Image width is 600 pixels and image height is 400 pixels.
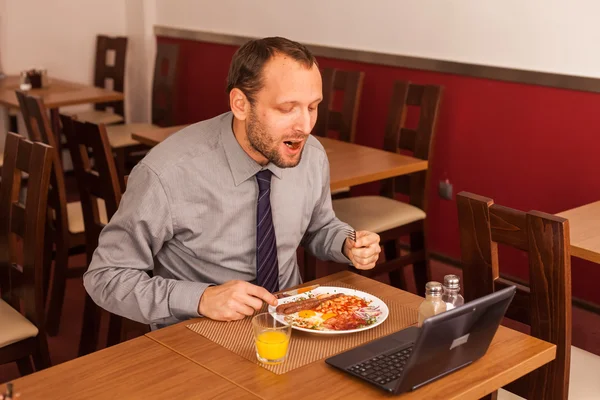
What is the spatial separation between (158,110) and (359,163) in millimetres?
2245

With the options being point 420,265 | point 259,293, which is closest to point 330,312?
point 259,293

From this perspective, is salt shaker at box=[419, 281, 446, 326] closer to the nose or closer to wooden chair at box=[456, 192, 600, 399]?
wooden chair at box=[456, 192, 600, 399]

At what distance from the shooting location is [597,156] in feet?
12.2

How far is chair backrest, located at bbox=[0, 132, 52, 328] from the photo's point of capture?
8.25 feet

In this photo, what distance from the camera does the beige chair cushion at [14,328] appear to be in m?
2.44

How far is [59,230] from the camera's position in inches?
137

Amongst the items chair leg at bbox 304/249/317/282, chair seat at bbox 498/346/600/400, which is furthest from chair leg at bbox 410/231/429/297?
chair seat at bbox 498/346/600/400

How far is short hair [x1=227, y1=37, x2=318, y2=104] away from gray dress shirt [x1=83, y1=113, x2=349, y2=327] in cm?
15

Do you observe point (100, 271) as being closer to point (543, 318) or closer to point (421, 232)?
point (543, 318)

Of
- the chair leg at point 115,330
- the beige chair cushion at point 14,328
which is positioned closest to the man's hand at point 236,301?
the beige chair cushion at point 14,328

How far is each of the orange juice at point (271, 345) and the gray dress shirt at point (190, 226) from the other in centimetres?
30

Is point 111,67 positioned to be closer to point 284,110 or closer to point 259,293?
point 284,110

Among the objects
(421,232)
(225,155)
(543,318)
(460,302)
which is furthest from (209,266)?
(421,232)

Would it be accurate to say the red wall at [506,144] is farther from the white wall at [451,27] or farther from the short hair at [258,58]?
the short hair at [258,58]
